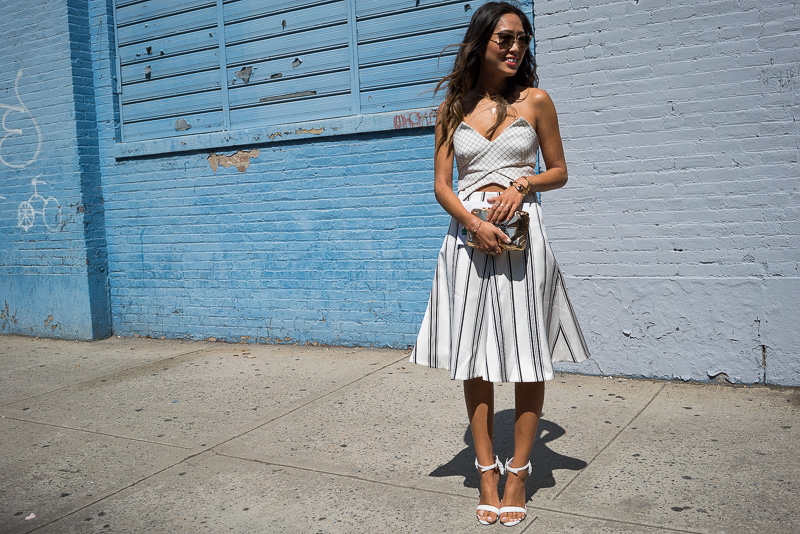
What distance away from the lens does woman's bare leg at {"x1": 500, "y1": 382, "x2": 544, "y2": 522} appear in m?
2.80

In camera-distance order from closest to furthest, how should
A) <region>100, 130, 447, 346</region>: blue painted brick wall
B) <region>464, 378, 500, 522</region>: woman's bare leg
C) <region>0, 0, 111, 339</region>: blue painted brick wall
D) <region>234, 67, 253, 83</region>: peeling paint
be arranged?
1. <region>464, 378, 500, 522</region>: woman's bare leg
2. <region>100, 130, 447, 346</region>: blue painted brick wall
3. <region>234, 67, 253, 83</region>: peeling paint
4. <region>0, 0, 111, 339</region>: blue painted brick wall

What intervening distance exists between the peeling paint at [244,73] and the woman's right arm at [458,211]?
389 centimetres

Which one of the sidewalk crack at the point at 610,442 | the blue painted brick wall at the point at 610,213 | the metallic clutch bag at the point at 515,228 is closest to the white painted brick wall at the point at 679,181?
the blue painted brick wall at the point at 610,213

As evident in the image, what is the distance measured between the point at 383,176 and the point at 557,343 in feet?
10.3

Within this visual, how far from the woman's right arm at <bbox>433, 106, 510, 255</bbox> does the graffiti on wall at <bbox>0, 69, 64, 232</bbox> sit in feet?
18.5

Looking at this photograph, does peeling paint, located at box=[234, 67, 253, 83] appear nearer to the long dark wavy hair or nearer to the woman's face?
the long dark wavy hair

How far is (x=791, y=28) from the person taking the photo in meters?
4.11

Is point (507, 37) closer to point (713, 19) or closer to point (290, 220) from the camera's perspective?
point (713, 19)

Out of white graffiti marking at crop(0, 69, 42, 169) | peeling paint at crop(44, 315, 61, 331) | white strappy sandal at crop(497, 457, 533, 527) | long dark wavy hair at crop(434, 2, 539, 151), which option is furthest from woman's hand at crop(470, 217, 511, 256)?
white graffiti marking at crop(0, 69, 42, 169)

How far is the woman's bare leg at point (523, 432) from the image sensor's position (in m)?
2.80

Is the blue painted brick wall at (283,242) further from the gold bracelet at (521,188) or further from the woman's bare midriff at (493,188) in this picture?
the gold bracelet at (521,188)

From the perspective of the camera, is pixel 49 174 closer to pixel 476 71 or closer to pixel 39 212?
pixel 39 212

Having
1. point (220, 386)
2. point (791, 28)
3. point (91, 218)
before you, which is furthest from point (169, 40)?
point (791, 28)

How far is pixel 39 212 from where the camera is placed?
24.4ft
